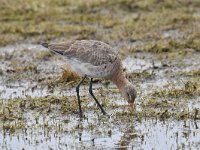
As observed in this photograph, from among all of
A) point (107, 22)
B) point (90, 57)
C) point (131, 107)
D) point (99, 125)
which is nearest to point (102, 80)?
point (90, 57)

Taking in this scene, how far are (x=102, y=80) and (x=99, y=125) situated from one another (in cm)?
256

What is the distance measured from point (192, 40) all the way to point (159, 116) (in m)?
4.78

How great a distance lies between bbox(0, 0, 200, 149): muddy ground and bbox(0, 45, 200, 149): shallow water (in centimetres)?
1

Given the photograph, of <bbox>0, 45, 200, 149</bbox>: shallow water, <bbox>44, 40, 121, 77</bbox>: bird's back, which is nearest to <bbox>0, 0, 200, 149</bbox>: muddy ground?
<bbox>0, 45, 200, 149</bbox>: shallow water

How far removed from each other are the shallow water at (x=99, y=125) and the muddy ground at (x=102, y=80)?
1 centimetres

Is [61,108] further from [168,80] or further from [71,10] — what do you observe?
[71,10]

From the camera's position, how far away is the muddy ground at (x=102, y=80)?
30.0 feet

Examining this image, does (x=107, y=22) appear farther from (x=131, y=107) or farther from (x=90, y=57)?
(x=131, y=107)

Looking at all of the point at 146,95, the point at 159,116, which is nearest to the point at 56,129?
the point at 159,116

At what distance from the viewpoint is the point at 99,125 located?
9.60 meters

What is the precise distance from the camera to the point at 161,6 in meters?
17.2

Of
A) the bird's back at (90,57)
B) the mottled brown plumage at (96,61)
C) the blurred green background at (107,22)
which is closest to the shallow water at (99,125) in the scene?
the mottled brown plumage at (96,61)

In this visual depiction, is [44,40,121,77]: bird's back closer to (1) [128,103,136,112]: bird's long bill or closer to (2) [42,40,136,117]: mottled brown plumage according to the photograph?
(2) [42,40,136,117]: mottled brown plumage

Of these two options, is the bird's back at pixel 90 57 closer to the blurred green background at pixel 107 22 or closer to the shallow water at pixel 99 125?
the shallow water at pixel 99 125
